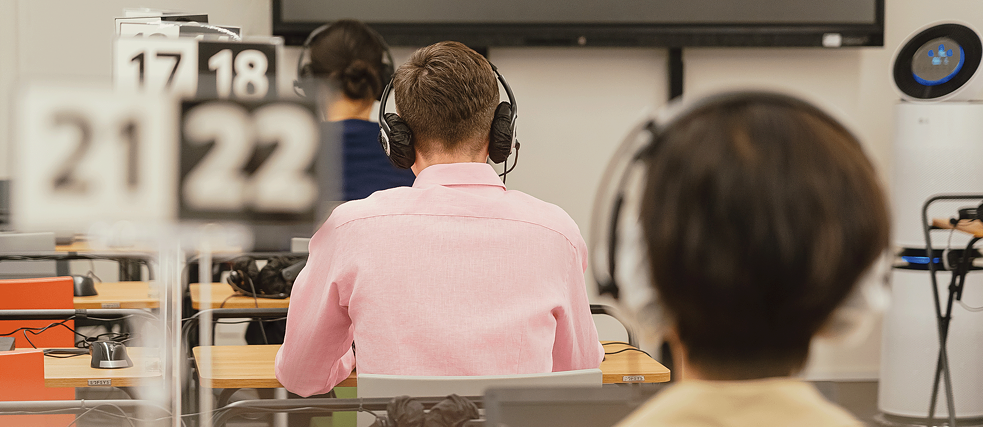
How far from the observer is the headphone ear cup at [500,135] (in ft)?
5.16

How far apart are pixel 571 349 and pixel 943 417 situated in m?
2.92

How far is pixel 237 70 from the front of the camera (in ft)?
2.27

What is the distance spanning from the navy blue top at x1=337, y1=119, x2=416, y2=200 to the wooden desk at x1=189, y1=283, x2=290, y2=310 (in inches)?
19.9

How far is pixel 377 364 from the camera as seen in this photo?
4.48ft

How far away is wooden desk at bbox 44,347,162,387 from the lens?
184 centimetres

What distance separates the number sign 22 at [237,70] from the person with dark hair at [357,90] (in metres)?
1.09

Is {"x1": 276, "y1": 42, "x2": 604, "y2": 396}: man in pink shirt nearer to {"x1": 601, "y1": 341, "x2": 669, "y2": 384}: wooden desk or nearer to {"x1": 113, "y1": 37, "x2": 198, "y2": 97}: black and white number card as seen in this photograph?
{"x1": 601, "y1": 341, "x2": 669, "y2": 384}: wooden desk

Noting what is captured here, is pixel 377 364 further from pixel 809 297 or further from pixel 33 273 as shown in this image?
pixel 33 273

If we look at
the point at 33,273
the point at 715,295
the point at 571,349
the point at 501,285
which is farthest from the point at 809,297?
the point at 33,273

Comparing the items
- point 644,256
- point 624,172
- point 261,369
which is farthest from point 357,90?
point 644,256

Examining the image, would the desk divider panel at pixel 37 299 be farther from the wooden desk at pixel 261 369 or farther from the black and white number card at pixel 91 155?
the black and white number card at pixel 91 155

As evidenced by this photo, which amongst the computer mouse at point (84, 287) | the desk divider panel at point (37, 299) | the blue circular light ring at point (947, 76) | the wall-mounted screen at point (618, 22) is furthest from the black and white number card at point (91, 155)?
the blue circular light ring at point (947, 76)

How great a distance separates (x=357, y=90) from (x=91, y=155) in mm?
1548

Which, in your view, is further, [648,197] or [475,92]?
[475,92]
